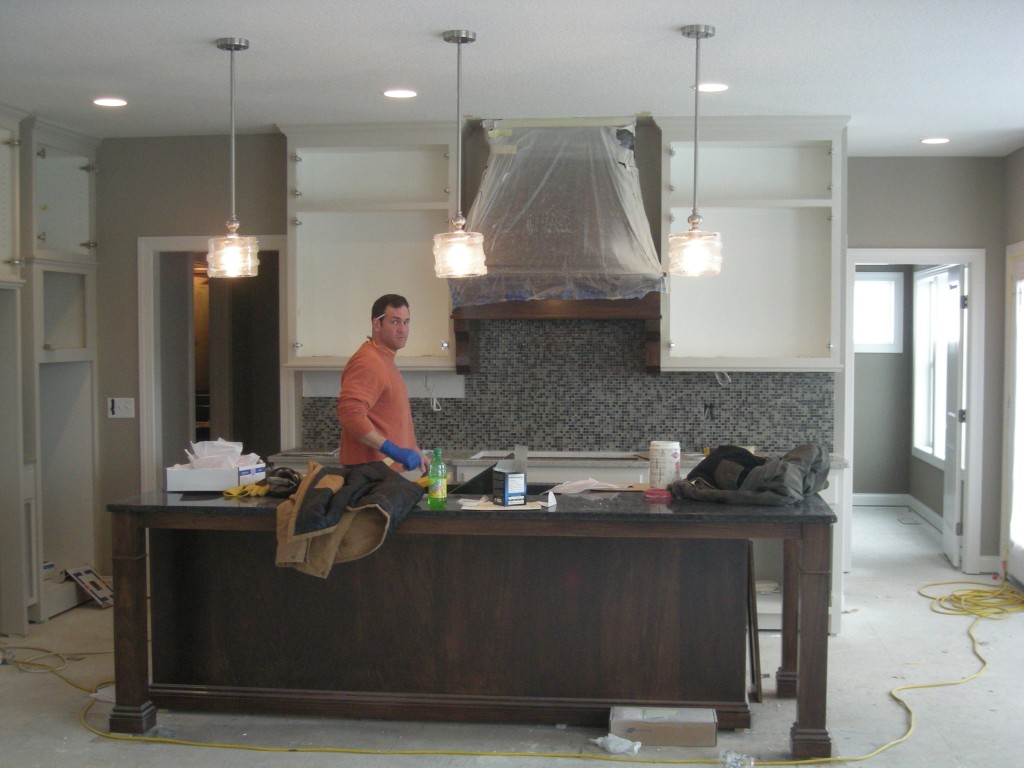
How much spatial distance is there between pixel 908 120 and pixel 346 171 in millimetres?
2824

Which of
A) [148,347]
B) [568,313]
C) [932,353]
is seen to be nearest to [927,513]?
[932,353]

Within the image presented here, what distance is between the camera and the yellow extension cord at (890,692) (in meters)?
3.54

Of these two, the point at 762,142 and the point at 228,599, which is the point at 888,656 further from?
the point at 228,599

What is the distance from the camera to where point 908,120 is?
5.22 m

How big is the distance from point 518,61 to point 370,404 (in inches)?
58.3

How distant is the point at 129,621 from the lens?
3.75 metres

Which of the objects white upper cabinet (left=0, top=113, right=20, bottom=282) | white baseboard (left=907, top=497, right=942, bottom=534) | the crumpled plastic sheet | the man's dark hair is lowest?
the crumpled plastic sheet

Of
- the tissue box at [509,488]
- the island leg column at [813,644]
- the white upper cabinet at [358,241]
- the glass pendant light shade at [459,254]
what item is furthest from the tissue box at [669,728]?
the white upper cabinet at [358,241]

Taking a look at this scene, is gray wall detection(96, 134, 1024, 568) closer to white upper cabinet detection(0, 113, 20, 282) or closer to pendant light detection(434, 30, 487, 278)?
white upper cabinet detection(0, 113, 20, 282)

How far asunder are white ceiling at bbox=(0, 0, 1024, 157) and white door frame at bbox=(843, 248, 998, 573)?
Result: 76 cm

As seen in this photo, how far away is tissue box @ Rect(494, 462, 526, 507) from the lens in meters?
3.59

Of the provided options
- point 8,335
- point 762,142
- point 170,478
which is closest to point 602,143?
point 762,142

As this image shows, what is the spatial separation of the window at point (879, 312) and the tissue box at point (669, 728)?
17.7 ft

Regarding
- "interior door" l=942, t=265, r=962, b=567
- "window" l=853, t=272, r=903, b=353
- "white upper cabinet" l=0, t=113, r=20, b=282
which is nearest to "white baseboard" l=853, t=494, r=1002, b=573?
"interior door" l=942, t=265, r=962, b=567
